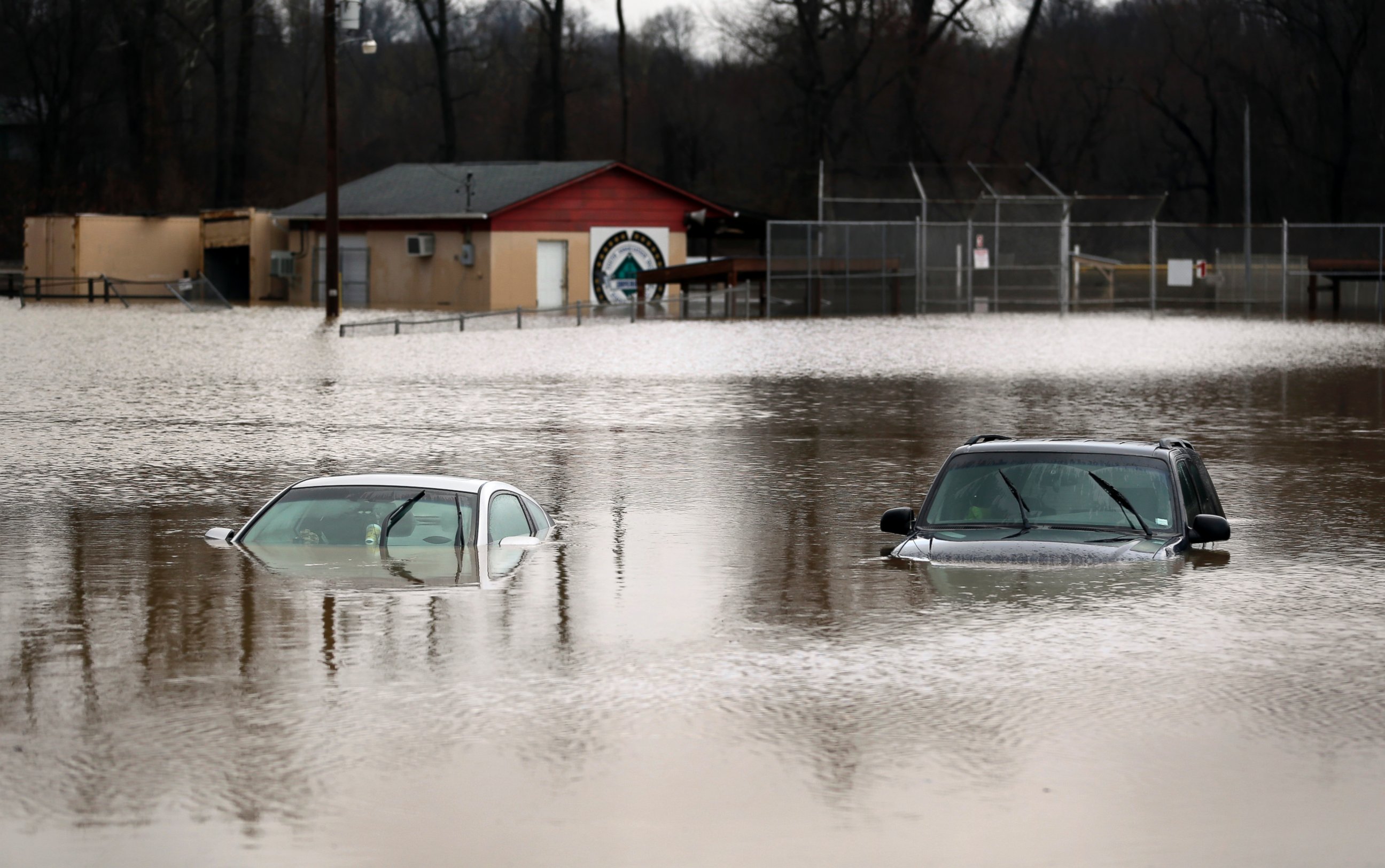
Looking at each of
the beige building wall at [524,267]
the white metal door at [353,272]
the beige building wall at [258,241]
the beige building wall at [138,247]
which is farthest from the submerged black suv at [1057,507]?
the beige building wall at [138,247]

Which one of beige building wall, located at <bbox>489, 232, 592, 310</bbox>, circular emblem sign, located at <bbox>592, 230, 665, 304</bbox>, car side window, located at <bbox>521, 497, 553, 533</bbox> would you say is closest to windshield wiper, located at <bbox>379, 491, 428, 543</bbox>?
car side window, located at <bbox>521, 497, 553, 533</bbox>

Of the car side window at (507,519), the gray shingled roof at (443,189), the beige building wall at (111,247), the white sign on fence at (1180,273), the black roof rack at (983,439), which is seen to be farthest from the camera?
the beige building wall at (111,247)

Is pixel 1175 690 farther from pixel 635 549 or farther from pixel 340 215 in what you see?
pixel 340 215

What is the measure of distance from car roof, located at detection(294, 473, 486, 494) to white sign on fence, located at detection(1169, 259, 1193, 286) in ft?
145

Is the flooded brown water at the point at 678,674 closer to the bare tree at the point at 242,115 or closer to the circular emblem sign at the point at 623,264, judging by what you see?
the circular emblem sign at the point at 623,264

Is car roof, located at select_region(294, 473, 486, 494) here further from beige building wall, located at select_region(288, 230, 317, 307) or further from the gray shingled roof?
beige building wall, located at select_region(288, 230, 317, 307)

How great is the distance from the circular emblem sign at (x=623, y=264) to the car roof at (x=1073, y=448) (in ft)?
154

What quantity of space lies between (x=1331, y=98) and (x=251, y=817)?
268 feet

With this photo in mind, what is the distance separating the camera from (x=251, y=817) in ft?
23.2

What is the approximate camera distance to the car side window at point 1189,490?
12.0 meters

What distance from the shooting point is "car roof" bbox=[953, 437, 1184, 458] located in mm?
11930

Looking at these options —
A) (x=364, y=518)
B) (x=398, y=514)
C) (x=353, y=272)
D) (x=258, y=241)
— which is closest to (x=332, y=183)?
(x=353, y=272)


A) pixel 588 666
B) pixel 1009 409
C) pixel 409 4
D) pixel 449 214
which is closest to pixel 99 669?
pixel 588 666

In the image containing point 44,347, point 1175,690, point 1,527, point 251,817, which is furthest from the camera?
point 44,347
